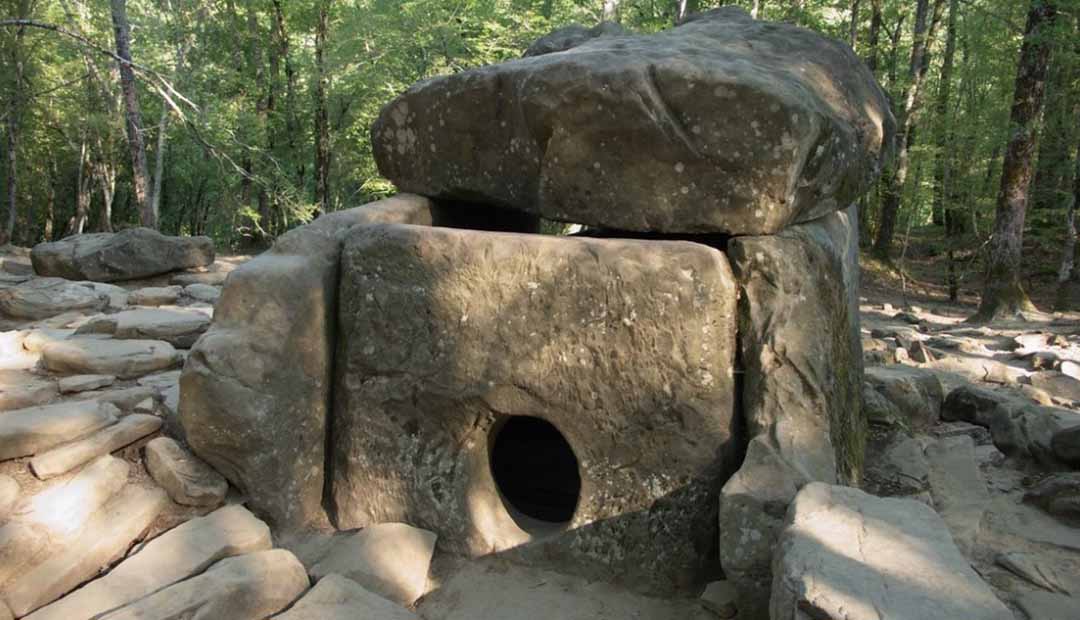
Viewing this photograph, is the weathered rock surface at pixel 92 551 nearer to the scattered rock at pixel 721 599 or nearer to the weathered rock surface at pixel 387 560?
the weathered rock surface at pixel 387 560

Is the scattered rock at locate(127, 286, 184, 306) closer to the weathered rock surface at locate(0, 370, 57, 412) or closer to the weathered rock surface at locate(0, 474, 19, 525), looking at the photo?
the weathered rock surface at locate(0, 370, 57, 412)

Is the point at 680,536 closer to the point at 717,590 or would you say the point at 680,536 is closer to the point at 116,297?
the point at 717,590

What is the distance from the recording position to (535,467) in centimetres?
511

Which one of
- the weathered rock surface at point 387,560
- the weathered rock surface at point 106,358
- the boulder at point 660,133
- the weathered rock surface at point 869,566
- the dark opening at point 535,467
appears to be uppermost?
the boulder at point 660,133

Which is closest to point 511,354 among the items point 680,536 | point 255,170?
point 680,536

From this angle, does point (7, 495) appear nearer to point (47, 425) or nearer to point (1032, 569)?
point (47, 425)

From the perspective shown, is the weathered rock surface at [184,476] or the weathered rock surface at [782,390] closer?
the weathered rock surface at [782,390]

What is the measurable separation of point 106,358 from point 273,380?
6.35ft

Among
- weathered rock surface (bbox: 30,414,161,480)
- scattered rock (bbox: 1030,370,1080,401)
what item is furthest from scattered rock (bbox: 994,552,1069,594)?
weathered rock surface (bbox: 30,414,161,480)

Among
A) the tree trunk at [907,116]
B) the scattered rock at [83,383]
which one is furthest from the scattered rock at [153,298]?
the tree trunk at [907,116]

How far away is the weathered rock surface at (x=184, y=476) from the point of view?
3516mm

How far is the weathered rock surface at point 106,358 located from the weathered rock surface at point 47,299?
5.84ft

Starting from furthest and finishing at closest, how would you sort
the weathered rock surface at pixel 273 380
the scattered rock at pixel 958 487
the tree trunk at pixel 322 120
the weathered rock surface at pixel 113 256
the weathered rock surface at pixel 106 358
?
1. the tree trunk at pixel 322 120
2. the weathered rock surface at pixel 113 256
3. the weathered rock surface at pixel 106 358
4. the scattered rock at pixel 958 487
5. the weathered rock surface at pixel 273 380

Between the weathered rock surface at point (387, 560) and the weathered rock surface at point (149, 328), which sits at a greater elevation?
the weathered rock surface at point (149, 328)
